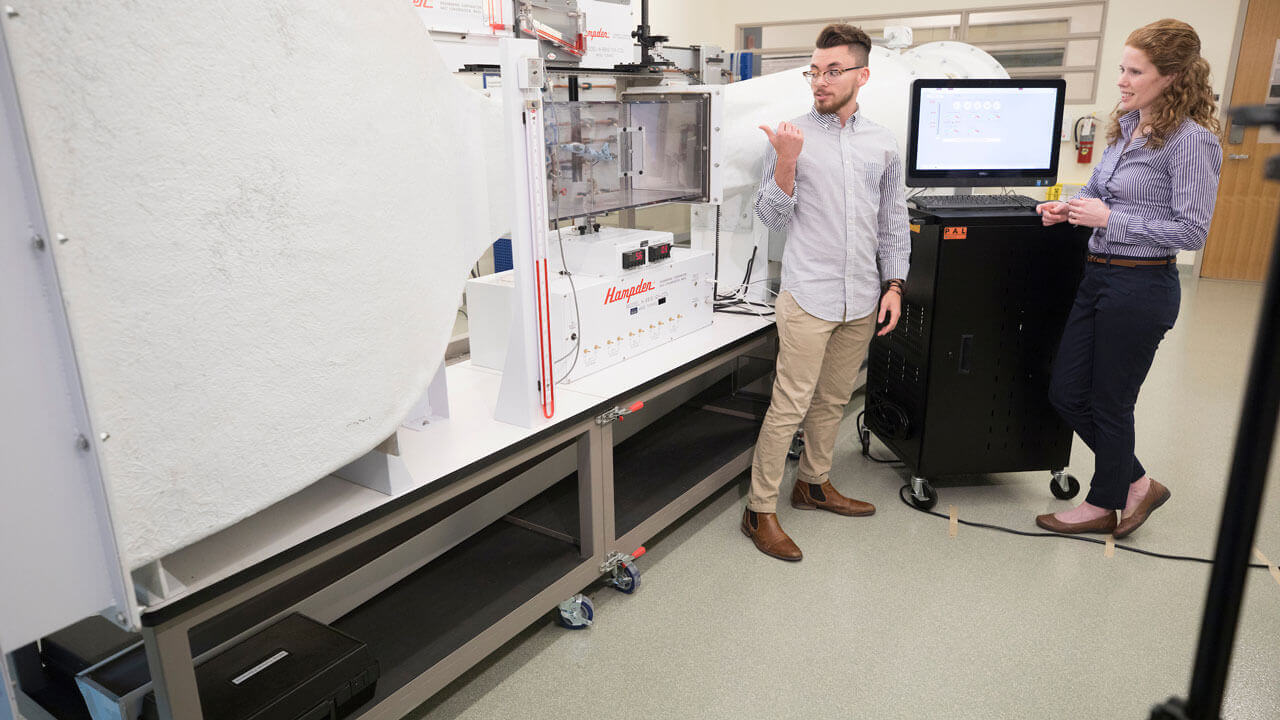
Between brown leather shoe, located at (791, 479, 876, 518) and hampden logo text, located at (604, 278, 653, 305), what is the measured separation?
93cm

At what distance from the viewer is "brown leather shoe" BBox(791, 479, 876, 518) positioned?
9.51ft

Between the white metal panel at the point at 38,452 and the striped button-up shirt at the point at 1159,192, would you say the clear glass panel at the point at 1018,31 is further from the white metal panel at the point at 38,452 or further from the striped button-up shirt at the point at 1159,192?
the white metal panel at the point at 38,452

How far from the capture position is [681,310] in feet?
9.23

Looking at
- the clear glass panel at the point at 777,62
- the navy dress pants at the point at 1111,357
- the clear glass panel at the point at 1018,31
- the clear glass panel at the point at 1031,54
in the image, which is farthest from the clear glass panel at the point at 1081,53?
the navy dress pants at the point at 1111,357

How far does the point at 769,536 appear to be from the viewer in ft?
8.64

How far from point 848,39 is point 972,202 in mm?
819

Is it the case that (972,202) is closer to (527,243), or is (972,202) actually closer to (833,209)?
(833,209)

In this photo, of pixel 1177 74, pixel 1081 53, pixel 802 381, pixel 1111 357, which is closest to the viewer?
pixel 1177 74

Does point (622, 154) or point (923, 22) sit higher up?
point (923, 22)

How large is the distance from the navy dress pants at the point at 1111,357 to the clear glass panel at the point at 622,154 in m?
1.34

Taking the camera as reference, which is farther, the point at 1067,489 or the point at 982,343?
the point at 1067,489

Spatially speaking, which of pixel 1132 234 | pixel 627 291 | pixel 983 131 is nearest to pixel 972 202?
pixel 983 131

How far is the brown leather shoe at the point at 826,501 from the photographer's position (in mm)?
2898

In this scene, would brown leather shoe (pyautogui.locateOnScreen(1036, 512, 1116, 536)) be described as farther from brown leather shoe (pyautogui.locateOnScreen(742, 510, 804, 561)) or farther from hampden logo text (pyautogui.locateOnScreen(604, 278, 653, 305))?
hampden logo text (pyautogui.locateOnScreen(604, 278, 653, 305))
